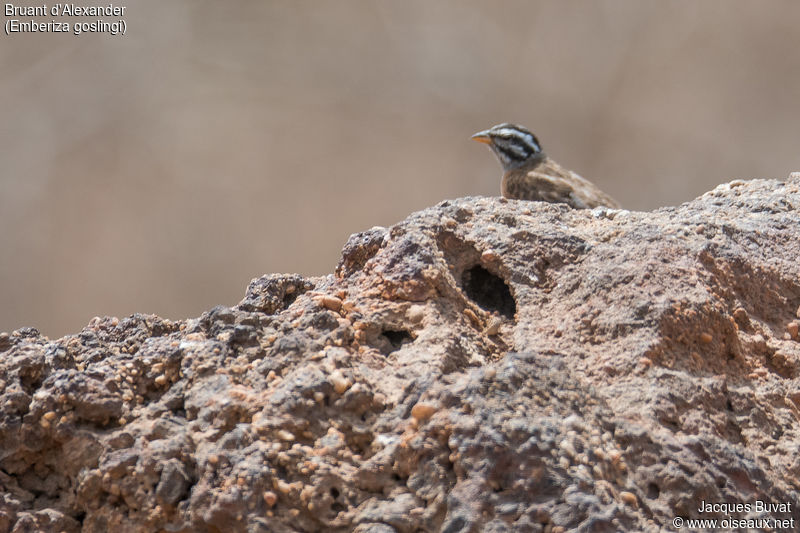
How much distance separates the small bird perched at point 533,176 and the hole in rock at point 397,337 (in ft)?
8.16

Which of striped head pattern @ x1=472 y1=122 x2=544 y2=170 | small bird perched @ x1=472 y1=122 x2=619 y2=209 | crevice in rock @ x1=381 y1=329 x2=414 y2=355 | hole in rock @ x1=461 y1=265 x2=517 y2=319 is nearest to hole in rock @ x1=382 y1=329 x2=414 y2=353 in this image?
crevice in rock @ x1=381 y1=329 x2=414 y2=355

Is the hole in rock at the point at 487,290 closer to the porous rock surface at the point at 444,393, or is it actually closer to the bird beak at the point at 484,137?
the porous rock surface at the point at 444,393

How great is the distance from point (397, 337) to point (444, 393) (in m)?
0.34

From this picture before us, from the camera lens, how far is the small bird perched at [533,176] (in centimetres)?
458

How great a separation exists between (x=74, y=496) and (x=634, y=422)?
103cm

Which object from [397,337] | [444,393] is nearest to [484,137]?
[397,337]

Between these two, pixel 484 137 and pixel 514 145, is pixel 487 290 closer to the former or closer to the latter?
pixel 514 145

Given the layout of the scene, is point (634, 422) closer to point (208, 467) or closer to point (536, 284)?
point (536, 284)

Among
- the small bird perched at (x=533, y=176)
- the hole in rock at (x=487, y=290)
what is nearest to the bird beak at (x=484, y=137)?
the small bird perched at (x=533, y=176)

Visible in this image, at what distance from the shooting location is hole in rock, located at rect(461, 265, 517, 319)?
2230 millimetres

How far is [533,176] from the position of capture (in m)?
5.00

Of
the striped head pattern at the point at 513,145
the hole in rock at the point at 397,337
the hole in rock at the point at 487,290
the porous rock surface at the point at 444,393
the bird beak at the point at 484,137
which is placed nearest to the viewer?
the porous rock surface at the point at 444,393

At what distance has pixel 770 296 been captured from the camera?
2254mm

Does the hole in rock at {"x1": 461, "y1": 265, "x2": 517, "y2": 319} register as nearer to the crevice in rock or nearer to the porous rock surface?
the porous rock surface
